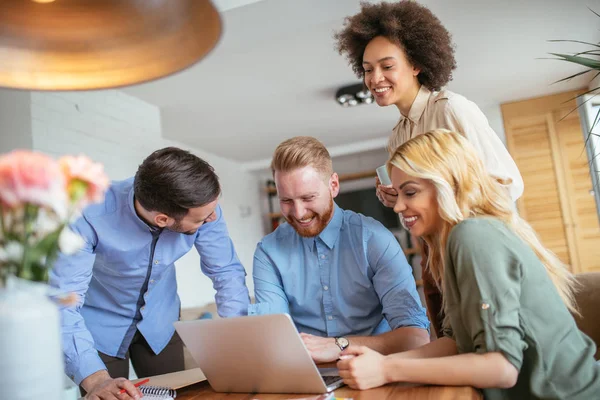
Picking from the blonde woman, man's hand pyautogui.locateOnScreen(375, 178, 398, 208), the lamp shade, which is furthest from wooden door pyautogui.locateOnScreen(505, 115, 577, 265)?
the lamp shade

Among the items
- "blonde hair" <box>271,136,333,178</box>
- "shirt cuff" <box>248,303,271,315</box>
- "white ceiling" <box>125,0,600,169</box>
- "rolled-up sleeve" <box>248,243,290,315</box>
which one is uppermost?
"white ceiling" <box>125,0,600,169</box>

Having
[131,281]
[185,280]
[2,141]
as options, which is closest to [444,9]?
[131,281]

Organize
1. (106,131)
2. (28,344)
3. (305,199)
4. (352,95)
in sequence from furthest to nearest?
(352,95) < (106,131) < (305,199) < (28,344)

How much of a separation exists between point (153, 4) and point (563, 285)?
0.97 m

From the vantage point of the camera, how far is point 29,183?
0.59 metres

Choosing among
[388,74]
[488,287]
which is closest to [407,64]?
[388,74]

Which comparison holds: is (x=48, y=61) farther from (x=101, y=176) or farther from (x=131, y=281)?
(x=131, y=281)

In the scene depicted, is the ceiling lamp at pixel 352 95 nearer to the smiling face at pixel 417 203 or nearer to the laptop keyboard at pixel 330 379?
the smiling face at pixel 417 203

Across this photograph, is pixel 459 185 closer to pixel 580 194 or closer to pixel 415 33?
pixel 415 33

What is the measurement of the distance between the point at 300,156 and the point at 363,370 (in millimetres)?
780

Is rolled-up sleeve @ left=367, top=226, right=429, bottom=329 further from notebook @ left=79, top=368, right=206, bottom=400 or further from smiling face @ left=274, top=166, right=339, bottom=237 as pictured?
notebook @ left=79, top=368, right=206, bottom=400

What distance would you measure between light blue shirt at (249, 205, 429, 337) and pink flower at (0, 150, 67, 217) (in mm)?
1006

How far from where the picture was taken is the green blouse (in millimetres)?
938

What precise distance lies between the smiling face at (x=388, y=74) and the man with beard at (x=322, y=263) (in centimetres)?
32
